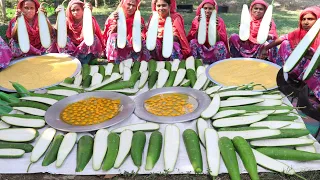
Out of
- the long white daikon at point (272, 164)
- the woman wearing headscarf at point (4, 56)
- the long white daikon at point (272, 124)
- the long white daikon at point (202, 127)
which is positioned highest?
the woman wearing headscarf at point (4, 56)

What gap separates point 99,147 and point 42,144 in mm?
472

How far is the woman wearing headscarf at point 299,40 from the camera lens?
3.57 metres

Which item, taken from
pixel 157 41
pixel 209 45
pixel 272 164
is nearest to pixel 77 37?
pixel 157 41

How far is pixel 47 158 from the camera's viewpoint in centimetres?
229

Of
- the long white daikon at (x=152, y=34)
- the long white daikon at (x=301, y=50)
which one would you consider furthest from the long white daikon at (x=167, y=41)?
the long white daikon at (x=301, y=50)

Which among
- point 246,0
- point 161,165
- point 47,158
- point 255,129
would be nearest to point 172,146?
point 161,165

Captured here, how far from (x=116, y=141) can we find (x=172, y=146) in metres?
0.45

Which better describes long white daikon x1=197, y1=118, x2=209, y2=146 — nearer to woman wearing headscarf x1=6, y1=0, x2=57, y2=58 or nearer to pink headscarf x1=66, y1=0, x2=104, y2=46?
pink headscarf x1=66, y1=0, x2=104, y2=46

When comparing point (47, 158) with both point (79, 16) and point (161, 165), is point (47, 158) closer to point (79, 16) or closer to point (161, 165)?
point (161, 165)

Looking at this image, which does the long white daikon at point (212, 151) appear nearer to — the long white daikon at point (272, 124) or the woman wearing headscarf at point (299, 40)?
the long white daikon at point (272, 124)

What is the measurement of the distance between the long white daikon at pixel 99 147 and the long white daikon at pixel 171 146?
0.48 metres

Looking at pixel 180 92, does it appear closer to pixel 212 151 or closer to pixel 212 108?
pixel 212 108

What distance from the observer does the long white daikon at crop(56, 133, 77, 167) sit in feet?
7.48

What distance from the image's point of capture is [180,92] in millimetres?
3186
